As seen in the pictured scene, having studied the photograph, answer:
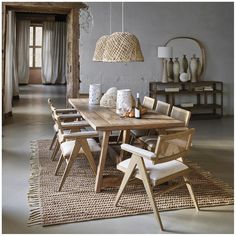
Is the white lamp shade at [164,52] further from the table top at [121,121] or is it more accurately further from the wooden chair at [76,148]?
the wooden chair at [76,148]

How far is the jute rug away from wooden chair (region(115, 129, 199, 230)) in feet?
0.85

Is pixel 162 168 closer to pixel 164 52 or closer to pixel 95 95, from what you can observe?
pixel 95 95

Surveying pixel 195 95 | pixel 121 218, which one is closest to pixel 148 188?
pixel 121 218

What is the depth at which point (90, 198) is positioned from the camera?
131 inches

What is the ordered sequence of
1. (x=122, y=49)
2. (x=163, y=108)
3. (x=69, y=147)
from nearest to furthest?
1. (x=69, y=147)
2. (x=122, y=49)
3. (x=163, y=108)

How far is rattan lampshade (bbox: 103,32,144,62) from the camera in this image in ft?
13.4

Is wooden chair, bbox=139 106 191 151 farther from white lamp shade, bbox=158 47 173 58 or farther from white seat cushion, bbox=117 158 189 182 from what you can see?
white lamp shade, bbox=158 47 173 58

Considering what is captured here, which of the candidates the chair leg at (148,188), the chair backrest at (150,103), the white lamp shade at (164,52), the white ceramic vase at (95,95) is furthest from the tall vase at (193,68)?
the chair leg at (148,188)

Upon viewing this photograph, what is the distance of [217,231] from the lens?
271 centimetres

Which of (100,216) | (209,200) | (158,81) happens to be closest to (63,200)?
(100,216)

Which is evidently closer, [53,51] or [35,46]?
[53,51]

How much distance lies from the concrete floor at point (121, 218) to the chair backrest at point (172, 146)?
52cm

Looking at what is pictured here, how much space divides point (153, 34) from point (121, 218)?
5.86m

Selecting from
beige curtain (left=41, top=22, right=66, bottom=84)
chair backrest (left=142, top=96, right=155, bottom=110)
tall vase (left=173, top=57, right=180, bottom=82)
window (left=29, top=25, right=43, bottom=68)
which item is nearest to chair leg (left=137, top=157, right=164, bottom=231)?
chair backrest (left=142, top=96, right=155, bottom=110)
